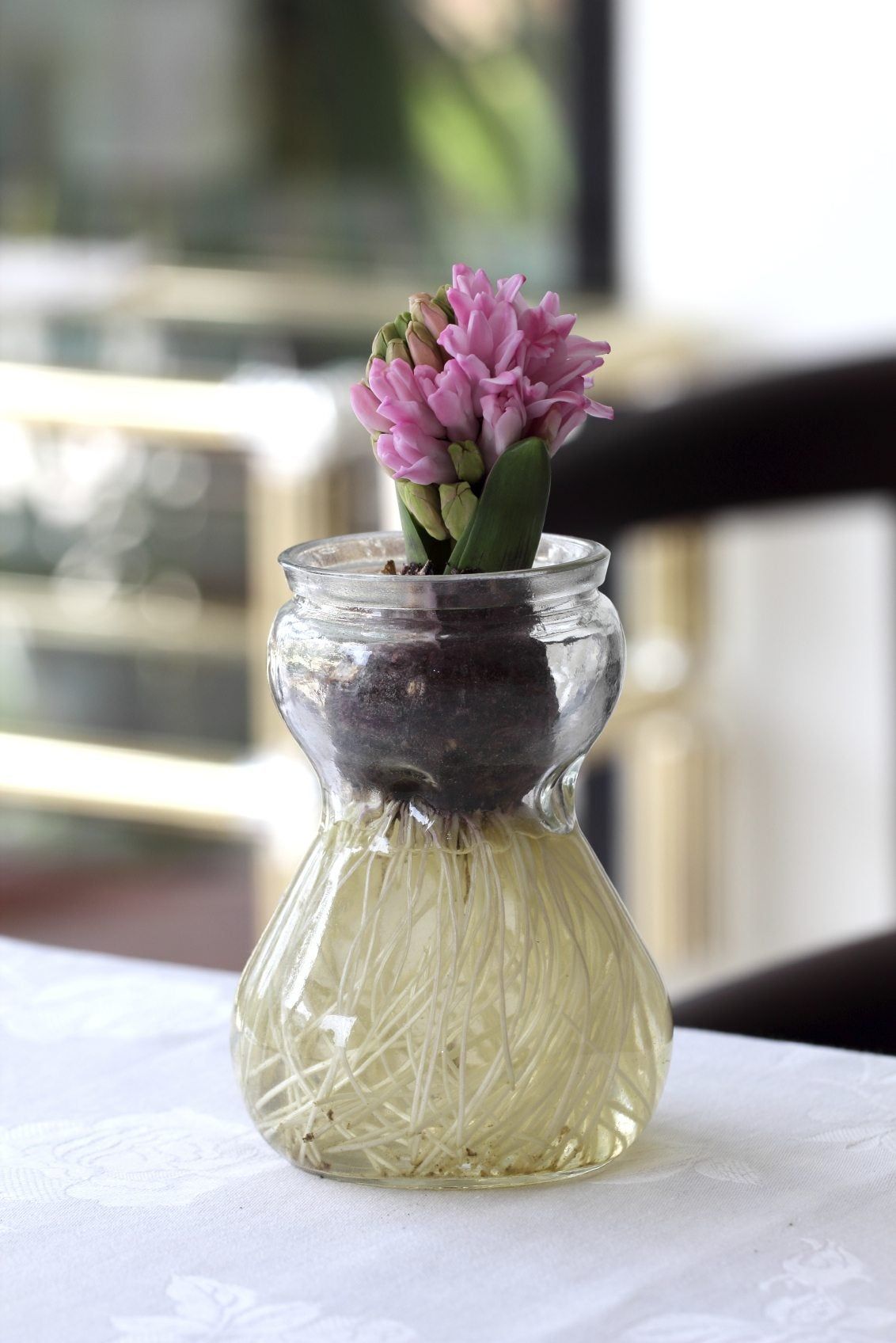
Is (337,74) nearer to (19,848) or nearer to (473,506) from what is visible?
(19,848)

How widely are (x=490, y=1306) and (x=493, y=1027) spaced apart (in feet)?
0.22

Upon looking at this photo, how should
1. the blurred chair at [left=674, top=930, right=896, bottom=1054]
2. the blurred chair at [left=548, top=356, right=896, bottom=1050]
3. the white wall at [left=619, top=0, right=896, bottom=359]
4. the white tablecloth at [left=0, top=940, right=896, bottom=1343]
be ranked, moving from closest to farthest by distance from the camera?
the white tablecloth at [left=0, top=940, right=896, bottom=1343] < the blurred chair at [left=674, top=930, right=896, bottom=1054] < the blurred chair at [left=548, top=356, right=896, bottom=1050] < the white wall at [left=619, top=0, right=896, bottom=359]

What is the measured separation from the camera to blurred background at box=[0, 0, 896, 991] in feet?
5.81

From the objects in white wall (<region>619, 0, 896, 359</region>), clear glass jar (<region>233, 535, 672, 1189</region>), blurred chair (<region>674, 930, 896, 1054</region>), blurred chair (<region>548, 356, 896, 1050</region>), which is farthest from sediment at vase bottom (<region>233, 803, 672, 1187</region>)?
white wall (<region>619, 0, 896, 359</region>)

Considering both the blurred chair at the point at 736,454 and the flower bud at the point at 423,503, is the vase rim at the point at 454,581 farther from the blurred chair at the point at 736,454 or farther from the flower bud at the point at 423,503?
the blurred chair at the point at 736,454

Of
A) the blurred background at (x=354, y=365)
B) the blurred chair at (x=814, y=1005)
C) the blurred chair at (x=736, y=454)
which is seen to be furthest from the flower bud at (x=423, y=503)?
the blurred background at (x=354, y=365)

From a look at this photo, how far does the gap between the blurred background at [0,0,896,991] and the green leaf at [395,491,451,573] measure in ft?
3.75

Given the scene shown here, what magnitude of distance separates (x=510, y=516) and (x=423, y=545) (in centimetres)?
3

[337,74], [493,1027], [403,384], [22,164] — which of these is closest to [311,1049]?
[493,1027]

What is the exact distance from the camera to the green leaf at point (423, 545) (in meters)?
0.43

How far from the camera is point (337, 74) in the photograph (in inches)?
81.5

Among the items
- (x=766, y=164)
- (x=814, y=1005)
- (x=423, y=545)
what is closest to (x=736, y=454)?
(x=814, y=1005)

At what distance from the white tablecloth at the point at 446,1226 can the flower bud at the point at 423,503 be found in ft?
0.50

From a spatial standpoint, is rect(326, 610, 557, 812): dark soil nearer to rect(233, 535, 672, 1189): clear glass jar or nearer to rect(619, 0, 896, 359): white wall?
rect(233, 535, 672, 1189): clear glass jar
